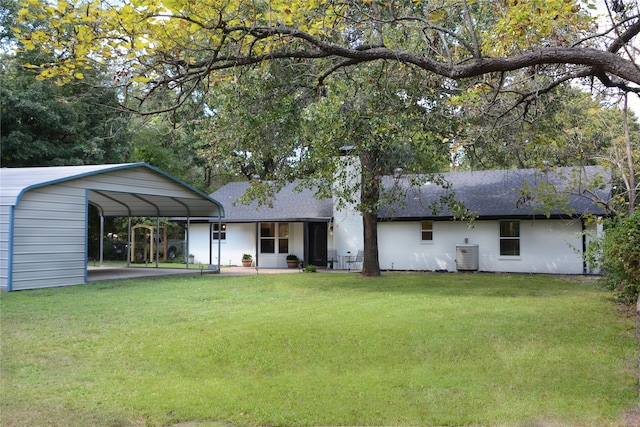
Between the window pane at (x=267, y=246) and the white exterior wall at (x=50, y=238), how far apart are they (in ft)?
37.2

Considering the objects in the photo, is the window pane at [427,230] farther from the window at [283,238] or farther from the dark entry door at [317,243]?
the window at [283,238]

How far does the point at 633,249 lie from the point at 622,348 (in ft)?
7.02

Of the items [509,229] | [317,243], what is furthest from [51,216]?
[509,229]

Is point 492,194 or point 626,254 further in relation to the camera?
point 492,194

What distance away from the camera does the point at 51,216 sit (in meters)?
15.8

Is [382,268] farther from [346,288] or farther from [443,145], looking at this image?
[443,145]

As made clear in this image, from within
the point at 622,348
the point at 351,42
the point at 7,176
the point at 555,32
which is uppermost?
the point at 351,42

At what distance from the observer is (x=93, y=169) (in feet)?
56.5

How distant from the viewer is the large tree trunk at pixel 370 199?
17.1 metres

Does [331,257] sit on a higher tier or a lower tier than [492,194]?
lower

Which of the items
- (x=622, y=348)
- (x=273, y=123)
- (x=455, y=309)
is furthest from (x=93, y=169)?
(x=622, y=348)

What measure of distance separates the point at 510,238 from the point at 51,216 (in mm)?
16969

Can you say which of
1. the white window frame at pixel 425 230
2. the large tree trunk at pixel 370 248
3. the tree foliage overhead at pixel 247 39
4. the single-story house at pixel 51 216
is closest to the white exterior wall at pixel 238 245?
the white window frame at pixel 425 230

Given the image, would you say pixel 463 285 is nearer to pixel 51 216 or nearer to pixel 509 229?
pixel 509 229
